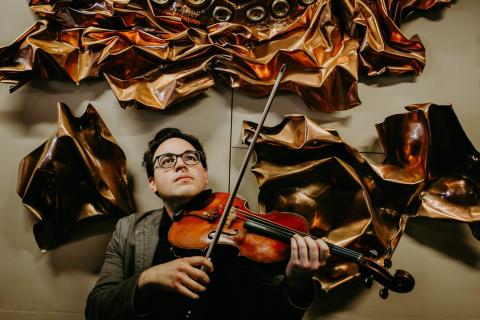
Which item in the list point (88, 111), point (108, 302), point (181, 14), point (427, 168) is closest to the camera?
point (108, 302)

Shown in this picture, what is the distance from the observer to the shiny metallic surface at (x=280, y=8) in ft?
5.10

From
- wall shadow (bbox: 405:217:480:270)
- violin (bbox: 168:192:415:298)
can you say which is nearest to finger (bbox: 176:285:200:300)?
violin (bbox: 168:192:415:298)

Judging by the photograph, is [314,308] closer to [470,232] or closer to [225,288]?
[225,288]

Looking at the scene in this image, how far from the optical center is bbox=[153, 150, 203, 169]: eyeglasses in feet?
4.15

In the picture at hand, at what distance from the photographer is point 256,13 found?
157 cm

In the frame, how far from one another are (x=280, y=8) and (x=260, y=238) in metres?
1.14

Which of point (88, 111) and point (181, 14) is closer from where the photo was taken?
point (88, 111)

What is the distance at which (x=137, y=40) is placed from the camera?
1.51 m

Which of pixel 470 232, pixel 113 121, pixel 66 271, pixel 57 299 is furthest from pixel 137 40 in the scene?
pixel 470 232

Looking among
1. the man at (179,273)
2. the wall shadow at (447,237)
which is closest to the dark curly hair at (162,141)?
the man at (179,273)

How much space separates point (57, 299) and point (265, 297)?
953mm

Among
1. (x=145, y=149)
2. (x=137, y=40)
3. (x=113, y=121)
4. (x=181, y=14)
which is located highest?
(x=181, y=14)

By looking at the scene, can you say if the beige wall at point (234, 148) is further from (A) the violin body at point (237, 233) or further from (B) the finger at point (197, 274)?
(B) the finger at point (197, 274)

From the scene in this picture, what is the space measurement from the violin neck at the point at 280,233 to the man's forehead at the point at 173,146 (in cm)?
45
